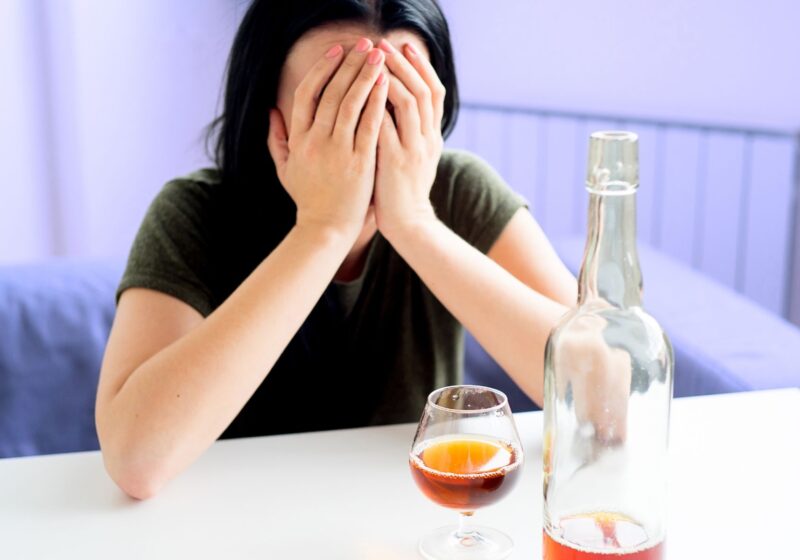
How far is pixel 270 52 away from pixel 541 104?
2385 millimetres

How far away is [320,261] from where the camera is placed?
3.57ft

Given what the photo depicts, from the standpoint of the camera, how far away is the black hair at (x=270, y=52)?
1166mm

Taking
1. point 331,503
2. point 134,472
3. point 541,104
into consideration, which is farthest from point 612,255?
point 541,104

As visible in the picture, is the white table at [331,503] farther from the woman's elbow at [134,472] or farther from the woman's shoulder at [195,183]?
the woman's shoulder at [195,183]

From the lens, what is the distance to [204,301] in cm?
121

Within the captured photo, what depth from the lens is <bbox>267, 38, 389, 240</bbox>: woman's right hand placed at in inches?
44.8

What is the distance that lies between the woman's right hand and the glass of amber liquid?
1.39ft

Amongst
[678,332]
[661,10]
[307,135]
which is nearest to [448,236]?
[307,135]

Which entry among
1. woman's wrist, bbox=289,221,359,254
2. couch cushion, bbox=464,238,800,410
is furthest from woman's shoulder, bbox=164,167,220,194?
couch cushion, bbox=464,238,800,410

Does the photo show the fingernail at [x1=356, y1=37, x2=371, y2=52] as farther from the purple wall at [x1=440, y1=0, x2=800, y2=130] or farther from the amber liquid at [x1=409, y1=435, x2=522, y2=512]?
the purple wall at [x1=440, y1=0, x2=800, y2=130]

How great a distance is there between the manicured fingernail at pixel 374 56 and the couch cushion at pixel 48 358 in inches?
27.9

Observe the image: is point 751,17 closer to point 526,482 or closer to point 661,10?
point 661,10

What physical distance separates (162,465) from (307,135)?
45 centimetres

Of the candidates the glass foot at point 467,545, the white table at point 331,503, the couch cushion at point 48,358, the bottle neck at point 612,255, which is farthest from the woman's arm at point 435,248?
the couch cushion at point 48,358
